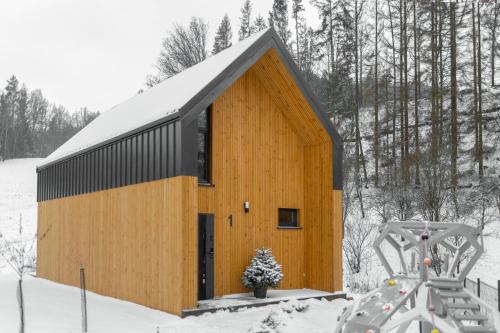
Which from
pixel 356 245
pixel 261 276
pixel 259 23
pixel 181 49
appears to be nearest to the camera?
pixel 261 276

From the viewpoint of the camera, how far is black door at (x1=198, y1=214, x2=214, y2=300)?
11.7 metres

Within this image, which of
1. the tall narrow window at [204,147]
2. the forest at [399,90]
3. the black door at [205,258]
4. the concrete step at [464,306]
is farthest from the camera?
the forest at [399,90]

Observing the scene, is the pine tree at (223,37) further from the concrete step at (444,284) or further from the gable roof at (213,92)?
the concrete step at (444,284)

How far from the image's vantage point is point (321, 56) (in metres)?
28.3

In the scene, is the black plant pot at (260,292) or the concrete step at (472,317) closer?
the concrete step at (472,317)

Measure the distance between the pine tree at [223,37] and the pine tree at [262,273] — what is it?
20639 mm

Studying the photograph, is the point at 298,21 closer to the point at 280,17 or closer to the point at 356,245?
the point at 280,17

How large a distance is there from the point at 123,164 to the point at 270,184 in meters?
3.71

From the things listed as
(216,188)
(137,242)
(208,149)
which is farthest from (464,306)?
(137,242)

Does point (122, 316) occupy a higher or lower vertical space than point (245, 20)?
lower

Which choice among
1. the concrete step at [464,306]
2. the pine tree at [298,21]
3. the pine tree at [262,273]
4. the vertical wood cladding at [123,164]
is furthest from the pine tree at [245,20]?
the concrete step at [464,306]

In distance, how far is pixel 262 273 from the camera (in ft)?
→ 39.5

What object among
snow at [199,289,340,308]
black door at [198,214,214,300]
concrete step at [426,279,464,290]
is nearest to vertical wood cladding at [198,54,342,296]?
snow at [199,289,340,308]

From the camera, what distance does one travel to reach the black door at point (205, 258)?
11.7 meters
